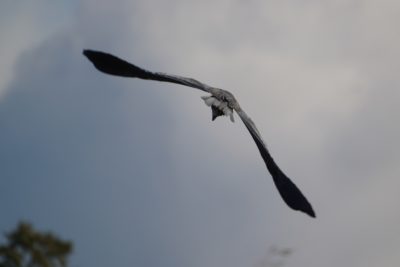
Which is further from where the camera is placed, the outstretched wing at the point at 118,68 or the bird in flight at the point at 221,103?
the outstretched wing at the point at 118,68

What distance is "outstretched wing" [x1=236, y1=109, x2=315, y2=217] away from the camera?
15.8m

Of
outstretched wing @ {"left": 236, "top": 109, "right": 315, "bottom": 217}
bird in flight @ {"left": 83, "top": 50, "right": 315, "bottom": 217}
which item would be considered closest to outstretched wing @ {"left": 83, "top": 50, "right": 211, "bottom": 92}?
bird in flight @ {"left": 83, "top": 50, "right": 315, "bottom": 217}

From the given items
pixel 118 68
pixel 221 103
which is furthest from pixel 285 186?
pixel 118 68

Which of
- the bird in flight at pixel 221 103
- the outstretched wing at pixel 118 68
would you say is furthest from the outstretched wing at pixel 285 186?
the outstretched wing at pixel 118 68

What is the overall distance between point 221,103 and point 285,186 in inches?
85.9

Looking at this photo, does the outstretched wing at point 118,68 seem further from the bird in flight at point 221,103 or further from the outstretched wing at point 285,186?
the outstretched wing at point 285,186

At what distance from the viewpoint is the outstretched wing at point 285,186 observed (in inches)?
623

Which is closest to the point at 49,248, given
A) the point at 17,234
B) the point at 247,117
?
the point at 17,234

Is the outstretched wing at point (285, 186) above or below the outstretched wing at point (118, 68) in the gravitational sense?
below

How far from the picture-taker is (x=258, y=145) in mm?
17016

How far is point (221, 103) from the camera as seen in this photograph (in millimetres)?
17547

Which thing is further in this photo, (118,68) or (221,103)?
(221,103)

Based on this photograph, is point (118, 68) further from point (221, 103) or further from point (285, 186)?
point (285, 186)

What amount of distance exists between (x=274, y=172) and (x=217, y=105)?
1777mm
